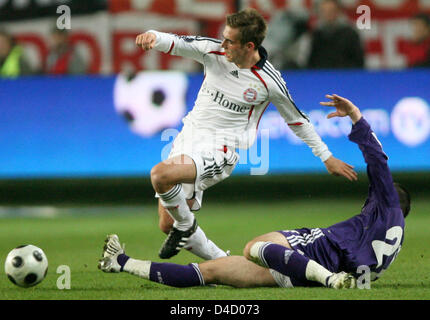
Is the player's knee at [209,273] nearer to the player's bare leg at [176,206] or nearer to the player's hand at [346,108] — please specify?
the player's bare leg at [176,206]

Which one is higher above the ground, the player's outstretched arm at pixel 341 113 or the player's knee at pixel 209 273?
the player's outstretched arm at pixel 341 113

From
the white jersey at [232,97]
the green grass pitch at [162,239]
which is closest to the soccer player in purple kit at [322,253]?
the green grass pitch at [162,239]

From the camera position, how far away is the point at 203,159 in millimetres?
6578

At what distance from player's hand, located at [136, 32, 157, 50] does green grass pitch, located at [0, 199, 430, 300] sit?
1.66 meters

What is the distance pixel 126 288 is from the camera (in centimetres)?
602

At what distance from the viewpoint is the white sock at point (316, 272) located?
5465 millimetres

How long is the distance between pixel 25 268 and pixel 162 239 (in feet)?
10.7

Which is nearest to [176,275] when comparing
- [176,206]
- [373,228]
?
[176,206]

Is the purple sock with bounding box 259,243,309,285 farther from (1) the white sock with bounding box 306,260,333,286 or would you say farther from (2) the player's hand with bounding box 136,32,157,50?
(2) the player's hand with bounding box 136,32,157,50

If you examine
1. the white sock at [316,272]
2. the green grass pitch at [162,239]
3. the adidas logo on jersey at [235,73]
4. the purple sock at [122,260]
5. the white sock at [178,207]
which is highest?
the adidas logo on jersey at [235,73]

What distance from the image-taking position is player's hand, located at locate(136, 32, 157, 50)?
6.35 meters

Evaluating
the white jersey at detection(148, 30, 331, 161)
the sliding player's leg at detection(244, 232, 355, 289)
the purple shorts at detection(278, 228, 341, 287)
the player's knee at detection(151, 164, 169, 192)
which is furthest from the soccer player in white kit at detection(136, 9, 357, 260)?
the sliding player's leg at detection(244, 232, 355, 289)

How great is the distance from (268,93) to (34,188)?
5.70 metres

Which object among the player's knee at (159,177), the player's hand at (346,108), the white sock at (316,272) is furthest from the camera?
the player's knee at (159,177)
